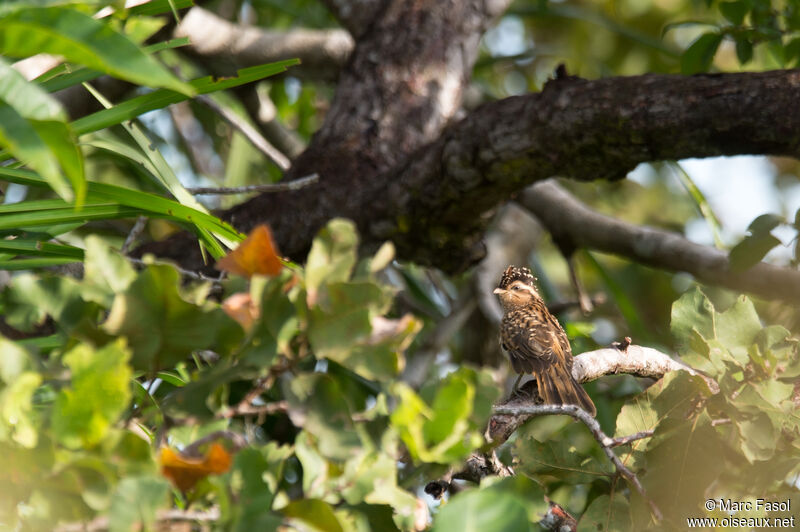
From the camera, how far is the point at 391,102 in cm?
277

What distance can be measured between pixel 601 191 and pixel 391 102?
3.16 m

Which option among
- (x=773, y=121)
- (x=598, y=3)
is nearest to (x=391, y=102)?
(x=773, y=121)

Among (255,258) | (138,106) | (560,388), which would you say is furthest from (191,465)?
(560,388)

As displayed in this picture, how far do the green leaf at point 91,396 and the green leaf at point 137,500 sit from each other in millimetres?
88

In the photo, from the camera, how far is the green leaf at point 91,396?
2.68ft

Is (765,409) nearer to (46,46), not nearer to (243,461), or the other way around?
(243,461)

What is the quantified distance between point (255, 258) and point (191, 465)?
0.24 meters

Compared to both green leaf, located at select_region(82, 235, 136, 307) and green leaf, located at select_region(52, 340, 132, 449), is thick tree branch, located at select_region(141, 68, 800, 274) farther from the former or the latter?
green leaf, located at select_region(52, 340, 132, 449)

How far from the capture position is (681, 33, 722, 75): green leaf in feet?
7.88

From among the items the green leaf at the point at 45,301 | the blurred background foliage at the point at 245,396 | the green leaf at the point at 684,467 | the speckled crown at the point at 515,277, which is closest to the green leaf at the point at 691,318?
the blurred background foliage at the point at 245,396

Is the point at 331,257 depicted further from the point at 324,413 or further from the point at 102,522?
the point at 102,522

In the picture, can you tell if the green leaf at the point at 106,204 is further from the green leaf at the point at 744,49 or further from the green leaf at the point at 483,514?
the green leaf at the point at 744,49

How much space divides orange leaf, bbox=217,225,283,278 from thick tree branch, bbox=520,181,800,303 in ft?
5.07

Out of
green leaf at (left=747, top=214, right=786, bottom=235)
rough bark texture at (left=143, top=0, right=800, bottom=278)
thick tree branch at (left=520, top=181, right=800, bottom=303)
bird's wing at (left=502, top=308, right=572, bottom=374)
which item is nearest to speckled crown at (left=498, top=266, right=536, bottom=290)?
thick tree branch at (left=520, top=181, right=800, bottom=303)
